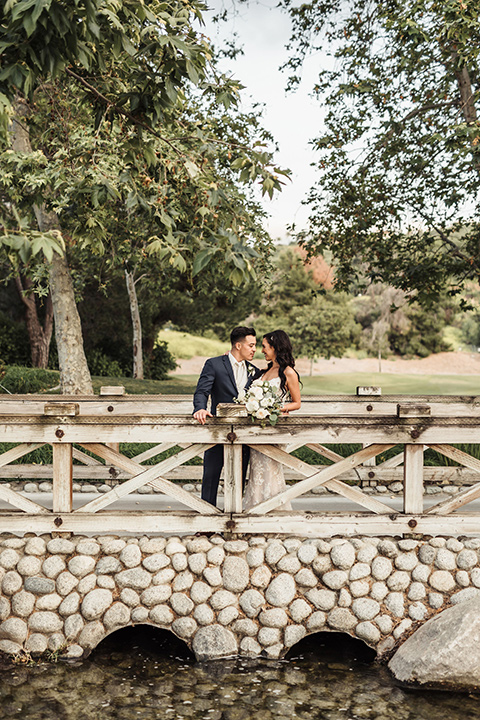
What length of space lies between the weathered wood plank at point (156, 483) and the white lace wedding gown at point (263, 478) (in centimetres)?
51

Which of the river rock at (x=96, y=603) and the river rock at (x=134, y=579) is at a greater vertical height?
the river rock at (x=134, y=579)

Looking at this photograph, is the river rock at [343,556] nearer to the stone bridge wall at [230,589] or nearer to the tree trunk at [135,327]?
the stone bridge wall at [230,589]

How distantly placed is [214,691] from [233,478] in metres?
1.73

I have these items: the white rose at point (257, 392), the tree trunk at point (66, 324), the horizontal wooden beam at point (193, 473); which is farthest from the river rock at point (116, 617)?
the tree trunk at point (66, 324)

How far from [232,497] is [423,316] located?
3774 cm

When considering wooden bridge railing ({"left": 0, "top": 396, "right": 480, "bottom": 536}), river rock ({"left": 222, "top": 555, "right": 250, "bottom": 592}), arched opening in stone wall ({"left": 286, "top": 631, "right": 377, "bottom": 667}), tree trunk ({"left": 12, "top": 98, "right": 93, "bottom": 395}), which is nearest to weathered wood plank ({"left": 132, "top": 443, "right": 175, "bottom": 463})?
wooden bridge railing ({"left": 0, "top": 396, "right": 480, "bottom": 536})

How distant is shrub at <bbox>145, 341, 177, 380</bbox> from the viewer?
29163 millimetres

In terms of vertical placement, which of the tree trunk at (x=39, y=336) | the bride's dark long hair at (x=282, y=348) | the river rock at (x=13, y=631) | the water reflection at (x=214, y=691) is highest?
the tree trunk at (x=39, y=336)

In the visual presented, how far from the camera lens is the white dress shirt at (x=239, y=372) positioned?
6.62 m

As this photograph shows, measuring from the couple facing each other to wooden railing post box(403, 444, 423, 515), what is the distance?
3.67ft

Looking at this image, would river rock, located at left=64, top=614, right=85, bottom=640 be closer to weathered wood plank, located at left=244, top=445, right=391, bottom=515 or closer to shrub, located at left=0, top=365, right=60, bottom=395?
weathered wood plank, located at left=244, top=445, right=391, bottom=515

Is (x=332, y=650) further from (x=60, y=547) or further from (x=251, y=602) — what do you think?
(x=60, y=547)

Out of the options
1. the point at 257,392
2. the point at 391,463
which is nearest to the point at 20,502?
the point at 257,392

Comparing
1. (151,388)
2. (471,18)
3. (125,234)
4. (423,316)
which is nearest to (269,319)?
(423,316)
